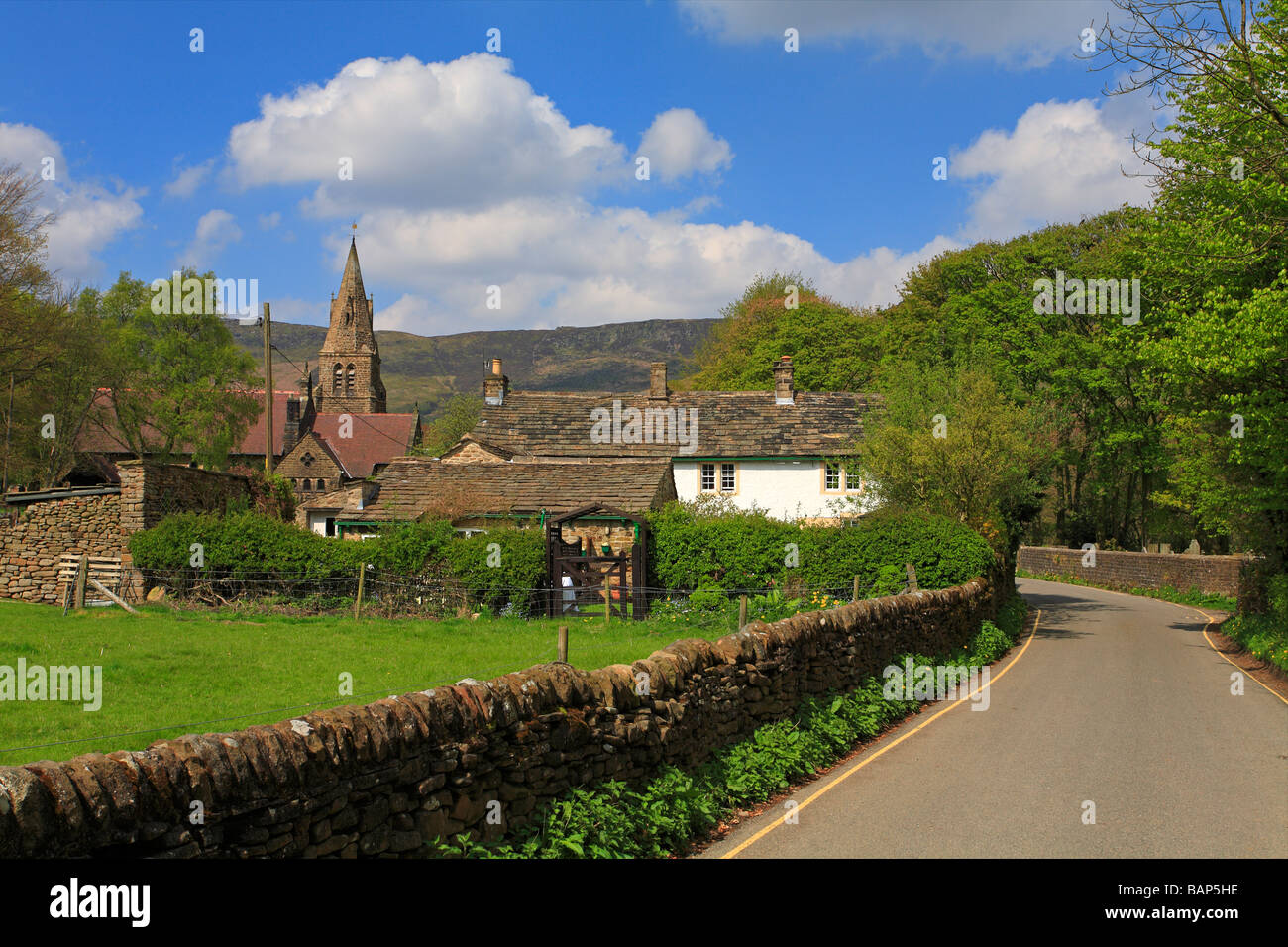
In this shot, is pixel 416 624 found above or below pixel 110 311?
below

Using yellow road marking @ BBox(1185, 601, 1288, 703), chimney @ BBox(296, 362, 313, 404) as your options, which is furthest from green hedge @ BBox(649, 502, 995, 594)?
chimney @ BBox(296, 362, 313, 404)

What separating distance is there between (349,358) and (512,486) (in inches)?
3492

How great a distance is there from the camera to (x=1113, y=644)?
26.1m

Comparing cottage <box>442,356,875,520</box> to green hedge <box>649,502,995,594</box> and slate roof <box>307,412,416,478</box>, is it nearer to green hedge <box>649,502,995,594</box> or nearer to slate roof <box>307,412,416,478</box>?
green hedge <box>649,502,995,594</box>

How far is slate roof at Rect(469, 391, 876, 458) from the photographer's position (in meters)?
46.1

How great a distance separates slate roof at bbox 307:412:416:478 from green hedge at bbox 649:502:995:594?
58.0 meters

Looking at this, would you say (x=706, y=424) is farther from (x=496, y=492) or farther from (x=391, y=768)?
(x=391, y=768)

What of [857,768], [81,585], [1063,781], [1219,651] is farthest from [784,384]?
[1063,781]

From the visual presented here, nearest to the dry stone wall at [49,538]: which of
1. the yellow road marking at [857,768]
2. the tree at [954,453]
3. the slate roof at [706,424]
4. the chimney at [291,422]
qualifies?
the slate roof at [706,424]

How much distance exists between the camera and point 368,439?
88250 millimetres

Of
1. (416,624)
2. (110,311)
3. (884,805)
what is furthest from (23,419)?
(884,805)
